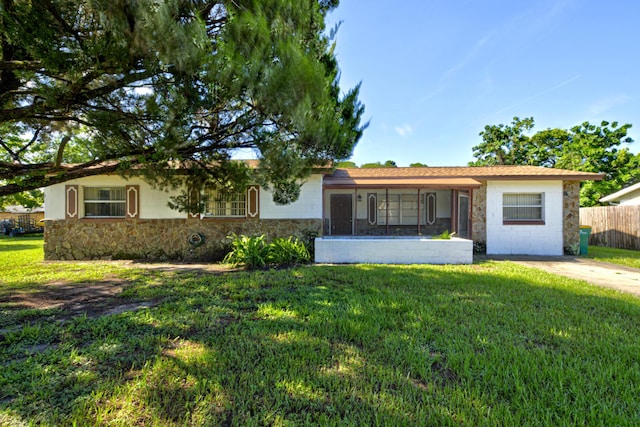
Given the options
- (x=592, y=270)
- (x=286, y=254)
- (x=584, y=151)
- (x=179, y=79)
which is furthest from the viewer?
(x=584, y=151)

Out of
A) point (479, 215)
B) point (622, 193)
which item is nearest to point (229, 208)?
point (479, 215)

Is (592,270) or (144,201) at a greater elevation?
(144,201)

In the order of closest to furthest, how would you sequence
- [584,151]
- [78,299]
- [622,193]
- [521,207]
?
[78,299], [521,207], [622,193], [584,151]

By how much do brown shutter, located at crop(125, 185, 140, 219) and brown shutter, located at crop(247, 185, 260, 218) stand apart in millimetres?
3860

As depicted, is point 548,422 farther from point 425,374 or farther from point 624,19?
point 624,19

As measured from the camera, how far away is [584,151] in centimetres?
2134

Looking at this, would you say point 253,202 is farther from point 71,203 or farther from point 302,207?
point 71,203

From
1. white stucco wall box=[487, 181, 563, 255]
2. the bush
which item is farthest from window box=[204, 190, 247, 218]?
white stucco wall box=[487, 181, 563, 255]

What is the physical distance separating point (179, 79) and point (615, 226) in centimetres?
1831

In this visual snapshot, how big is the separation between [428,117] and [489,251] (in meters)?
10.9

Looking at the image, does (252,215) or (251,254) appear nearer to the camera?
(251,254)

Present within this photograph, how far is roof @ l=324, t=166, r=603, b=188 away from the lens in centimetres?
1033

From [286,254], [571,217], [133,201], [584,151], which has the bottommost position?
[286,254]

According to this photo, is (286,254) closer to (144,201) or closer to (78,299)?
(78,299)
